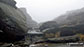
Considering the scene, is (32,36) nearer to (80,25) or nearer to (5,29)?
(80,25)

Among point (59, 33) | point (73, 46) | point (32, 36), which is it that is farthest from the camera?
point (32, 36)

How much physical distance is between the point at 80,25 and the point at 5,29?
102ft

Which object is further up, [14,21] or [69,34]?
[14,21]

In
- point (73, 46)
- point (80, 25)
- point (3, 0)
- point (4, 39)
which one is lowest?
point (73, 46)

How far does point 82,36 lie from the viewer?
6059cm

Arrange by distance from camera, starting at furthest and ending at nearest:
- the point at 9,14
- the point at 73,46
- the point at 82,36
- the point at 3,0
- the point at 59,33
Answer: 1. the point at 59,33
2. the point at 82,36
3. the point at 3,0
4. the point at 9,14
5. the point at 73,46

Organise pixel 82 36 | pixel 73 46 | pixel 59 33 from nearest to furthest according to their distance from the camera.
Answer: pixel 73 46 → pixel 82 36 → pixel 59 33

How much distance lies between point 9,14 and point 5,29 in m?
5.46

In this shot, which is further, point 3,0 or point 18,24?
point 3,0

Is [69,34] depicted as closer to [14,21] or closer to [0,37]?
[14,21]

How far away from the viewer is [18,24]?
49406 millimetres

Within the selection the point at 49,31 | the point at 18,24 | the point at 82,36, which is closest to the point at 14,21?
the point at 18,24

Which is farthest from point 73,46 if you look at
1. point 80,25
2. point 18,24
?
point 80,25

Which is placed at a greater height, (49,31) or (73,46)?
(49,31)
